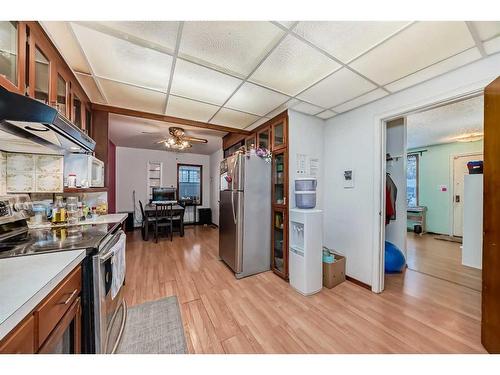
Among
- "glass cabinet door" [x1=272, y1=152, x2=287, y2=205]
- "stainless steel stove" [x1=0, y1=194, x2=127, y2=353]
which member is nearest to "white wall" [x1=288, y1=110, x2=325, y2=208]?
"glass cabinet door" [x1=272, y1=152, x2=287, y2=205]

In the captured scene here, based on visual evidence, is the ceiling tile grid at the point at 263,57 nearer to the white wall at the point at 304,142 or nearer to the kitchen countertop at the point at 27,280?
the white wall at the point at 304,142

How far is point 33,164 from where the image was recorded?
5.75ft

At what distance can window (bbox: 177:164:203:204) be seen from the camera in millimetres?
6390

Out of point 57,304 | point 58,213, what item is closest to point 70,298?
point 57,304

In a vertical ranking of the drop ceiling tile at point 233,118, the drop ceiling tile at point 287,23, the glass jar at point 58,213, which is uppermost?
the drop ceiling tile at point 233,118

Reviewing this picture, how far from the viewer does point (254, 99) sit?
2285 millimetres

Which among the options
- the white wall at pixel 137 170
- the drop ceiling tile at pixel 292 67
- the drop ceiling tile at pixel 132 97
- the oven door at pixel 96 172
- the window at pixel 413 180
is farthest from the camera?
the white wall at pixel 137 170

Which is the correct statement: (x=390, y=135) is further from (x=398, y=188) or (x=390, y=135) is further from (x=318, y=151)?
(x=318, y=151)

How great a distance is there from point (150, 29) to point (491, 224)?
2.78m

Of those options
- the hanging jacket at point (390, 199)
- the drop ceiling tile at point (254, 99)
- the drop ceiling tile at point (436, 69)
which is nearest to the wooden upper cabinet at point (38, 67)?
the drop ceiling tile at point (254, 99)

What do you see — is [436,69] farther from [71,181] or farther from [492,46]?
[71,181]

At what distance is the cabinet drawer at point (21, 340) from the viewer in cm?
56

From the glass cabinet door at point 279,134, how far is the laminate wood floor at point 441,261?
2.91 m
